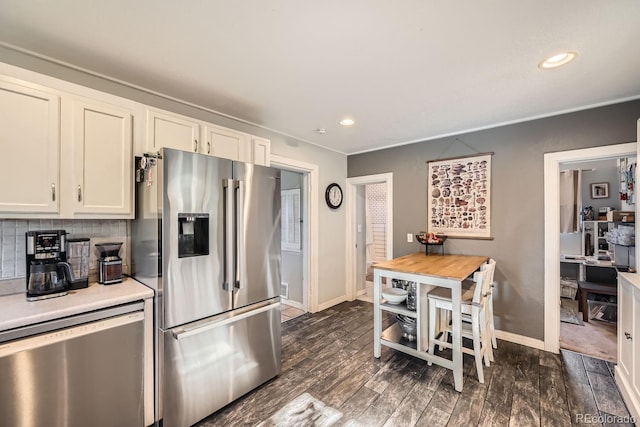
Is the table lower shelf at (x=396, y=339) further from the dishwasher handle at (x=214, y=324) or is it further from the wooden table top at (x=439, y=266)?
the dishwasher handle at (x=214, y=324)

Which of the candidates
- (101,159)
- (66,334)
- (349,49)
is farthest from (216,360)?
(349,49)

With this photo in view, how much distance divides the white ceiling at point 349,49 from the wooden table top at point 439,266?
1.55 meters

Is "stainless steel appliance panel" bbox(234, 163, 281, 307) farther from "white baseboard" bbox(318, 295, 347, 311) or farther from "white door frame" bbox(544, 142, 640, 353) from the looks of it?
"white door frame" bbox(544, 142, 640, 353)

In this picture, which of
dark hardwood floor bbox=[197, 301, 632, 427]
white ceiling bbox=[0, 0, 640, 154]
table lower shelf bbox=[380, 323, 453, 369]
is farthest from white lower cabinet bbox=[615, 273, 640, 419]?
white ceiling bbox=[0, 0, 640, 154]

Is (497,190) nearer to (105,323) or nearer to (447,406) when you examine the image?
(447,406)

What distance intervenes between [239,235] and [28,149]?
4.29 ft

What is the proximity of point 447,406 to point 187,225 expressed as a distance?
229cm

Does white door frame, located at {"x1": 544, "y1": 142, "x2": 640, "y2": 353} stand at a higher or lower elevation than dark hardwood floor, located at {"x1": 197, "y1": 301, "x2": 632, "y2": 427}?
higher

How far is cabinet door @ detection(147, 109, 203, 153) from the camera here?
78.8 inches

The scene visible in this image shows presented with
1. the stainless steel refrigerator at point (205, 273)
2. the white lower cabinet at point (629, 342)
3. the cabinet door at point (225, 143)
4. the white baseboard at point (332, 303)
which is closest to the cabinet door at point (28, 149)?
the stainless steel refrigerator at point (205, 273)

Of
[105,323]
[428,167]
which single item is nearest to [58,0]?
[105,323]

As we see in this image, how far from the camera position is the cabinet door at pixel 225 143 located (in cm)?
233

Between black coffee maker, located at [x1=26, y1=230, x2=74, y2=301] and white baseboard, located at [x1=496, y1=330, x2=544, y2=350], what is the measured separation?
4.01 meters

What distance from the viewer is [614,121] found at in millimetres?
2467
